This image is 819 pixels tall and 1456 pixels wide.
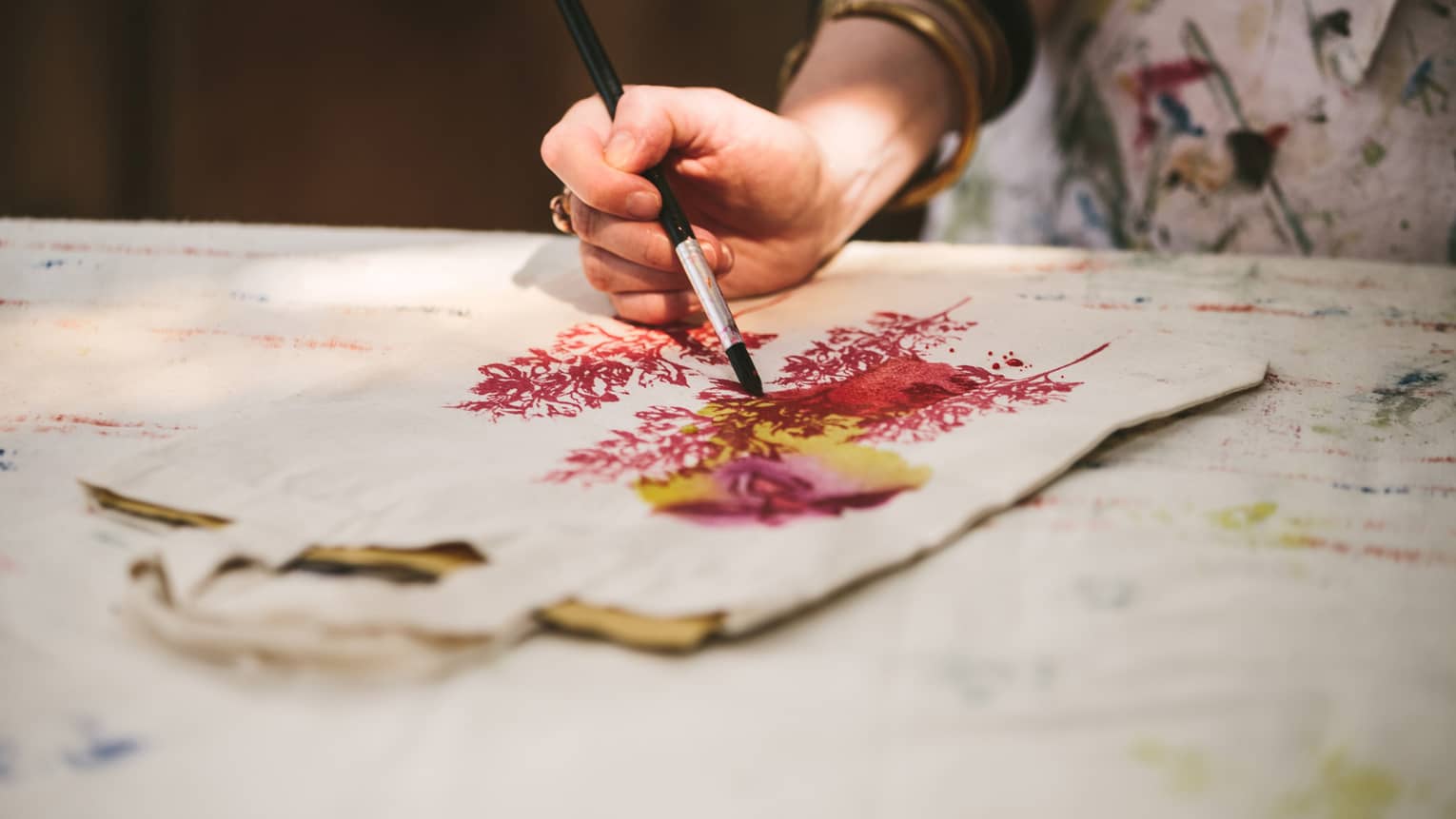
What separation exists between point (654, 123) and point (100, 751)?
1.25 ft

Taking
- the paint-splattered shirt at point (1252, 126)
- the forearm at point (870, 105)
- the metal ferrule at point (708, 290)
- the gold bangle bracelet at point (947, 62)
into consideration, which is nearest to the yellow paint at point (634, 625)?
the metal ferrule at point (708, 290)

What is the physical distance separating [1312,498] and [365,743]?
33 cm

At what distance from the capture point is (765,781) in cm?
24

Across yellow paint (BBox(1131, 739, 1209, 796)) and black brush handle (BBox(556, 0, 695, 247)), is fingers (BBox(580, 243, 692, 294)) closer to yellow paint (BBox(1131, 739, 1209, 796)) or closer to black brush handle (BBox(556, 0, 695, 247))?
black brush handle (BBox(556, 0, 695, 247))

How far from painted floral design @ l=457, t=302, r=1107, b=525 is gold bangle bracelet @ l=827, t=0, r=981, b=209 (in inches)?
11.3

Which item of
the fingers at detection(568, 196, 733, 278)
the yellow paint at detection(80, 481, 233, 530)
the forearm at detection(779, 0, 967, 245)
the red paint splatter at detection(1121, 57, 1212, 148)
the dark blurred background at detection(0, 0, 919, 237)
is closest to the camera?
the yellow paint at detection(80, 481, 233, 530)

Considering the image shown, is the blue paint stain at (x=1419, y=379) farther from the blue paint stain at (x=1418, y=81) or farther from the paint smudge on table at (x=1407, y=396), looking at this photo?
the blue paint stain at (x=1418, y=81)

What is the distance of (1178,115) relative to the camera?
84cm

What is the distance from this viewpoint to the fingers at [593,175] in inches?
20.5

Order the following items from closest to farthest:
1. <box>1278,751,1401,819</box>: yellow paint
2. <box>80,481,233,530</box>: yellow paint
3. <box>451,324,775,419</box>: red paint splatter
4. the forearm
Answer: <box>1278,751,1401,819</box>: yellow paint < <box>80,481,233,530</box>: yellow paint < <box>451,324,775,419</box>: red paint splatter < the forearm

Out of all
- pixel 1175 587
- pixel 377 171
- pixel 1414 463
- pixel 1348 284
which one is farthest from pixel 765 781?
pixel 377 171

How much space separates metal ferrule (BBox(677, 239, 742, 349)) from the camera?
1.58ft

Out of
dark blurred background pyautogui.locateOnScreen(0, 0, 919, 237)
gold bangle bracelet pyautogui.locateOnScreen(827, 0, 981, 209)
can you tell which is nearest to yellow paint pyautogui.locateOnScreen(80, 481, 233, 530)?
gold bangle bracelet pyautogui.locateOnScreen(827, 0, 981, 209)

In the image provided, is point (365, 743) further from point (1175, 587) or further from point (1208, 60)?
point (1208, 60)
